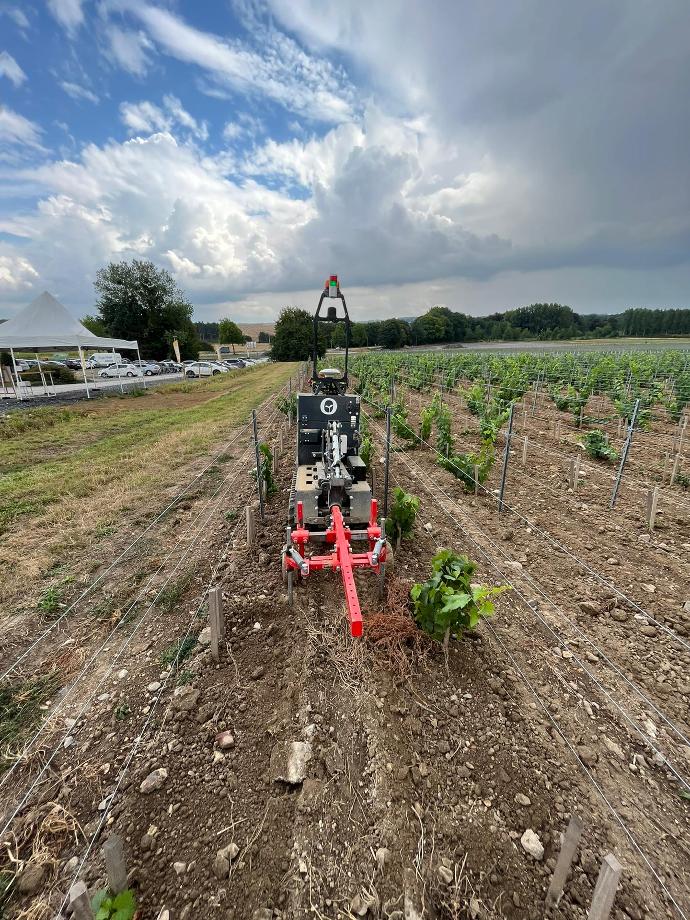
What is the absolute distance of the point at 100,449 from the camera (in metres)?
11.8

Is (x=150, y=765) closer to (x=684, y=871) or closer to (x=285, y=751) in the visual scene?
(x=285, y=751)

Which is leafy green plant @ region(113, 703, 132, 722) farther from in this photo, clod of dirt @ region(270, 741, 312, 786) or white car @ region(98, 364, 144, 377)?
white car @ region(98, 364, 144, 377)

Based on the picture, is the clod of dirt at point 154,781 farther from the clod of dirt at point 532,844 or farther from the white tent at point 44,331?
the white tent at point 44,331

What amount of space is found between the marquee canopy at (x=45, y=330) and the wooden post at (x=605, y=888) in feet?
82.8

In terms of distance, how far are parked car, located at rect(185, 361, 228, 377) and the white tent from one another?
14578mm

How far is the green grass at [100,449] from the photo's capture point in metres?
8.21

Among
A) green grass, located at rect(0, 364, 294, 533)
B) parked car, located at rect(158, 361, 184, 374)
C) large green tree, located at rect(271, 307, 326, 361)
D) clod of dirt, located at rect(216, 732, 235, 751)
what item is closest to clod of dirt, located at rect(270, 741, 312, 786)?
clod of dirt, located at rect(216, 732, 235, 751)

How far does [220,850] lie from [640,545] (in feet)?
20.0

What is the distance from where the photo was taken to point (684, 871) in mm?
2287

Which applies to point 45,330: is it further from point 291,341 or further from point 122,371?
point 291,341

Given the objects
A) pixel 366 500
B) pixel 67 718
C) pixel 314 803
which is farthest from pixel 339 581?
pixel 67 718

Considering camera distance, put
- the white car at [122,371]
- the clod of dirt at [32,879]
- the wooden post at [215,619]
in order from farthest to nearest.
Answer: the white car at [122,371] → the wooden post at [215,619] → the clod of dirt at [32,879]

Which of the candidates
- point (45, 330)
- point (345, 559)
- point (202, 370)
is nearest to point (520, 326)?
point (202, 370)

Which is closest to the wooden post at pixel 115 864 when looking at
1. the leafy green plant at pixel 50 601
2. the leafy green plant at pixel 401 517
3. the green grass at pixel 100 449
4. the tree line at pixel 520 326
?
the leafy green plant at pixel 50 601
